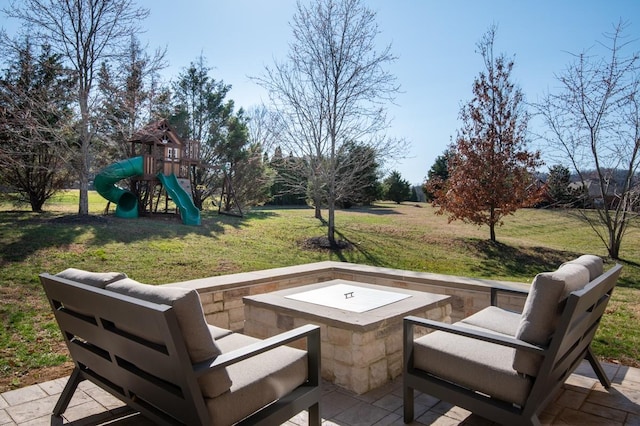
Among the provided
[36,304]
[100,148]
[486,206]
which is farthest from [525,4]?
[100,148]

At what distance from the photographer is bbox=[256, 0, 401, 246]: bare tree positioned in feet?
32.1

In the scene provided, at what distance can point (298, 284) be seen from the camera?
4.63 meters

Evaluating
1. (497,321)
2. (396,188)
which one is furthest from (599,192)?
(396,188)

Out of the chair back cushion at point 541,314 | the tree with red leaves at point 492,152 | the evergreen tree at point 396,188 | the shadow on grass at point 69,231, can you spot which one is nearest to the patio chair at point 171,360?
the chair back cushion at point 541,314

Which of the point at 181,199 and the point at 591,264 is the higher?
the point at 181,199

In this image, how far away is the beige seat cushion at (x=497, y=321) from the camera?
261cm

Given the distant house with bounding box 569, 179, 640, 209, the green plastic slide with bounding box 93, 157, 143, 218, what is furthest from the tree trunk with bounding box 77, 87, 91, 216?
the distant house with bounding box 569, 179, 640, 209

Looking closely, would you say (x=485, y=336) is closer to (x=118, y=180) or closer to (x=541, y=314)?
(x=541, y=314)

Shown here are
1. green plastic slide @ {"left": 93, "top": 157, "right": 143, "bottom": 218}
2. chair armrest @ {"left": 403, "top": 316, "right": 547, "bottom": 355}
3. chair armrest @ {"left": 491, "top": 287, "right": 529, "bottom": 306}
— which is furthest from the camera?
green plastic slide @ {"left": 93, "top": 157, "right": 143, "bottom": 218}

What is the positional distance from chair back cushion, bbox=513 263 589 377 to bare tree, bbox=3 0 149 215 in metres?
10.9

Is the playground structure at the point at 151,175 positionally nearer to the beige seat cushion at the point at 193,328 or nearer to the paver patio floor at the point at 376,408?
the paver patio floor at the point at 376,408

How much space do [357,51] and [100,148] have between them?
992 cm

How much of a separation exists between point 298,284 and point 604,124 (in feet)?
27.3

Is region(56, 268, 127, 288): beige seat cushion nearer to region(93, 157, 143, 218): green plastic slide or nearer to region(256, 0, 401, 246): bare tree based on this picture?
region(256, 0, 401, 246): bare tree
